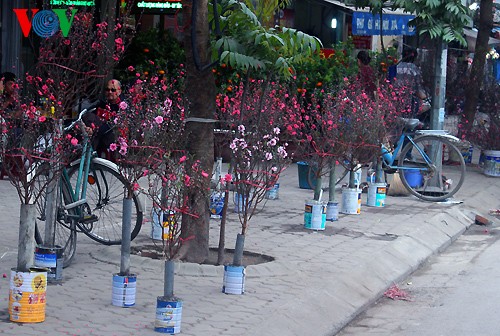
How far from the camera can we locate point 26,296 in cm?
626

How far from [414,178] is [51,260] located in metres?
7.88

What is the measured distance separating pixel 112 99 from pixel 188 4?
3.13 meters

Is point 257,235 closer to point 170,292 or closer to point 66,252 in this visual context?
point 66,252

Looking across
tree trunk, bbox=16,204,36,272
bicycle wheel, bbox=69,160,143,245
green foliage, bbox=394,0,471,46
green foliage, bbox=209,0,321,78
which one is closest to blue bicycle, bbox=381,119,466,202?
green foliage, bbox=394,0,471,46

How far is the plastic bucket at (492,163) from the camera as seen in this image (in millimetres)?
17906

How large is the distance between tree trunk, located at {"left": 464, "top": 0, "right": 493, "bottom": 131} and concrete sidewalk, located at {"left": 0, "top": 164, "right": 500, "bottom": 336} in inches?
315

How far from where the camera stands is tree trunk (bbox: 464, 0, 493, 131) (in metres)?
20.2

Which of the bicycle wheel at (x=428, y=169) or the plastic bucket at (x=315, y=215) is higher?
the bicycle wheel at (x=428, y=169)

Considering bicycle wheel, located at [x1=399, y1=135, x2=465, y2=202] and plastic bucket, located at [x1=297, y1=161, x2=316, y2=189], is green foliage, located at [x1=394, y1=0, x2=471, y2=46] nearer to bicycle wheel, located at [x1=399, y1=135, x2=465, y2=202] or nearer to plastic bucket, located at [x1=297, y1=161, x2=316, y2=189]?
bicycle wheel, located at [x1=399, y1=135, x2=465, y2=202]

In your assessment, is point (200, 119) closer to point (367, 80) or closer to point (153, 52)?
point (367, 80)

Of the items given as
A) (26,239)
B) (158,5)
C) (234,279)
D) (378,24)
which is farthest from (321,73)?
(26,239)

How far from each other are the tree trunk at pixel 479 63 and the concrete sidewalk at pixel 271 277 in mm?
7999

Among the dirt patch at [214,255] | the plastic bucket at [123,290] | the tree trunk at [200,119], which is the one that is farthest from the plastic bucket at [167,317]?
the dirt patch at [214,255]

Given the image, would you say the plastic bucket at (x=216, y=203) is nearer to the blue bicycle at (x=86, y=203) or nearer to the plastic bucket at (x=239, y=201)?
the plastic bucket at (x=239, y=201)
